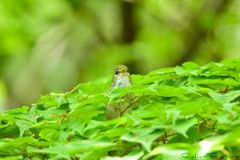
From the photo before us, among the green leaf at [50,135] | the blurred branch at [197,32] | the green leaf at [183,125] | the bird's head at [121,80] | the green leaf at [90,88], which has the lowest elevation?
the green leaf at [183,125]

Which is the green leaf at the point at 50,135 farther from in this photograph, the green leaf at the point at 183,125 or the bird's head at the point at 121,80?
the bird's head at the point at 121,80

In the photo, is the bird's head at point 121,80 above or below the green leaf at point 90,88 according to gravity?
above

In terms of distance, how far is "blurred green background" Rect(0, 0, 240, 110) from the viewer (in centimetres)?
603

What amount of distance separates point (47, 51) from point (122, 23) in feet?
7.79

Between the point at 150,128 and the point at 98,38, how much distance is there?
592 cm

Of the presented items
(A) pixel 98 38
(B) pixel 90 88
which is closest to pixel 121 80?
(B) pixel 90 88

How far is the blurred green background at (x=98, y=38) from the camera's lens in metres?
6.03

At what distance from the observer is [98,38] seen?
687cm

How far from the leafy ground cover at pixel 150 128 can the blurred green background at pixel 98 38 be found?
394 cm

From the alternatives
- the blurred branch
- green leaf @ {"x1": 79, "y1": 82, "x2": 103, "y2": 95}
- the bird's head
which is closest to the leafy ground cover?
green leaf @ {"x1": 79, "y1": 82, "x2": 103, "y2": 95}

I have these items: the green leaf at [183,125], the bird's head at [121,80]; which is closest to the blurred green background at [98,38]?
the bird's head at [121,80]

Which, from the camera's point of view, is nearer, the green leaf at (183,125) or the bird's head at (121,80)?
the green leaf at (183,125)

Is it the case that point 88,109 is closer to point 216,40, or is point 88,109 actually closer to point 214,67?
point 214,67

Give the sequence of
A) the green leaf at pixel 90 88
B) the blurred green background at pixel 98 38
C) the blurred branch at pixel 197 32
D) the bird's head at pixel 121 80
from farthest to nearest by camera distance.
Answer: the blurred green background at pixel 98 38
the blurred branch at pixel 197 32
the bird's head at pixel 121 80
the green leaf at pixel 90 88
